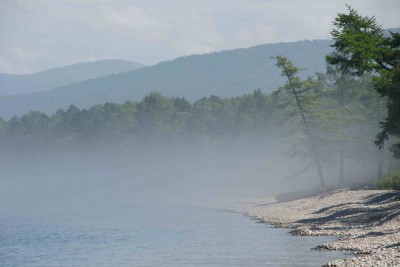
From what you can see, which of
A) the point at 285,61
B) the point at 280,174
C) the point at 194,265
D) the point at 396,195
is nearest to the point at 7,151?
the point at 280,174

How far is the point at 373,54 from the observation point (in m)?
45.1

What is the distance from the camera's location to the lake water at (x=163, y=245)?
34281 millimetres

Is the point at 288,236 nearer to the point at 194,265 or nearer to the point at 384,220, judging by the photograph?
the point at 384,220

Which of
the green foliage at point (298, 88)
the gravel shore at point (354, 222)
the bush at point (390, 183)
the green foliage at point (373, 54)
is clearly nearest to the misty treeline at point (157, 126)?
the green foliage at point (298, 88)

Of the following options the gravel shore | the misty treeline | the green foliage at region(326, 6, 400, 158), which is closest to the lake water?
the gravel shore

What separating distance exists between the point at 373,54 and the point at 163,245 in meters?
17.6

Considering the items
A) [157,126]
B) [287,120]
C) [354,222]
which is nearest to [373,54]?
[354,222]

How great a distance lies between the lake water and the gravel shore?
1463 mm

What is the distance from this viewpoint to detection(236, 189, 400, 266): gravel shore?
1120 inches

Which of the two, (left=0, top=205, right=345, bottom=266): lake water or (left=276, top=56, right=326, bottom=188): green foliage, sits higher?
(left=276, top=56, right=326, bottom=188): green foliage

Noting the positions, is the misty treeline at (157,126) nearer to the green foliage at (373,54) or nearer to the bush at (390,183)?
the bush at (390,183)

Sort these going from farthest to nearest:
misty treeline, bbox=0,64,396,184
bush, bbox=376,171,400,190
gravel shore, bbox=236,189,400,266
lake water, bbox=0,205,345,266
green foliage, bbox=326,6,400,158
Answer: misty treeline, bbox=0,64,396,184, bush, bbox=376,171,400,190, green foliage, bbox=326,6,400,158, lake water, bbox=0,205,345,266, gravel shore, bbox=236,189,400,266

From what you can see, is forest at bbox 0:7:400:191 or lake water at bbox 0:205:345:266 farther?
forest at bbox 0:7:400:191

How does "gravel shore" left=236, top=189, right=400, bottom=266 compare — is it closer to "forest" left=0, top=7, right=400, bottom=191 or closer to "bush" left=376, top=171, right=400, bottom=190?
"bush" left=376, top=171, right=400, bottom=190
